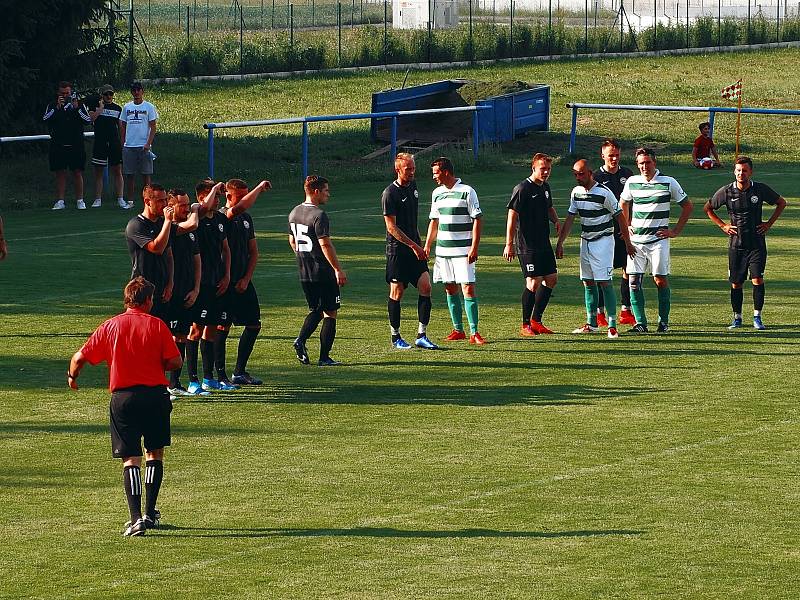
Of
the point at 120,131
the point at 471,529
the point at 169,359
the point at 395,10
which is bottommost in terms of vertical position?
the point at 471,529

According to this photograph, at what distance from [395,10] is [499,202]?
49.3 meters

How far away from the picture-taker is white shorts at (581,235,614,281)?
15984mm

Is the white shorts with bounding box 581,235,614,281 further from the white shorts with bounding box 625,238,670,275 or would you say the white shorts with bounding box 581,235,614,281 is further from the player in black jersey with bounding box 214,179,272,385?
the player in black jersey with bounding box 214,179,272,385

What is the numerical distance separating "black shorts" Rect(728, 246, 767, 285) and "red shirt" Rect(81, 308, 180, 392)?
8.54m

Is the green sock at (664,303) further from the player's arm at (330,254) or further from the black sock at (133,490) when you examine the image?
the black sock at (133,490)

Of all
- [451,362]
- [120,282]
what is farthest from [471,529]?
[120,282]

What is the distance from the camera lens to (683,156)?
35312 mm

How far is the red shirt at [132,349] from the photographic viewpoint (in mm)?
9273

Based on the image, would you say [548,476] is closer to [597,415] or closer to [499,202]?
[597,415]

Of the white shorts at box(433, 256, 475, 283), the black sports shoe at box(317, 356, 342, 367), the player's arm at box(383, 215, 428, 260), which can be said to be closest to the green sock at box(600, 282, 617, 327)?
the white shorts at box(433, 256, 475, 283)

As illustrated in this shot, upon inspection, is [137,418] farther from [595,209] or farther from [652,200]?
[652,200]

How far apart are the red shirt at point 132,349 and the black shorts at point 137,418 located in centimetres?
6

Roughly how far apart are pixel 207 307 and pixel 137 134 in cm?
1434

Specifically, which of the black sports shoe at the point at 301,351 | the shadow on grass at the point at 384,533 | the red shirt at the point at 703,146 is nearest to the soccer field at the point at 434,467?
the shadow on grass at the point at 384,533
